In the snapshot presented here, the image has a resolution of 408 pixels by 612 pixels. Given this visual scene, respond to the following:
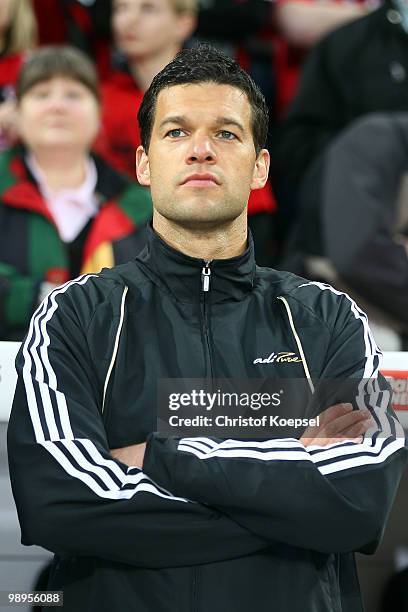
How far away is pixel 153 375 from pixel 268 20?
3.44 m

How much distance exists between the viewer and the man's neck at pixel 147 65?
16.1 feet

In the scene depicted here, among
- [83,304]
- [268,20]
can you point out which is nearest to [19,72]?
[268,20]

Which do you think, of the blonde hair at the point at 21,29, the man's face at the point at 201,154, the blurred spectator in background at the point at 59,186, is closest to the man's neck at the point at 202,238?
the man's face at the point at 201,154

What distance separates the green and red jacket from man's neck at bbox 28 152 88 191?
70 millimetres

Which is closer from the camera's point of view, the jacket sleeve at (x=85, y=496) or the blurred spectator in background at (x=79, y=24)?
the jacket sleeve at (x=85, y=496)

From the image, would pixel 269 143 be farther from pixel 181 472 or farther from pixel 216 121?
pixel 181 472

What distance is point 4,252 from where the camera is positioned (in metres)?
3.95

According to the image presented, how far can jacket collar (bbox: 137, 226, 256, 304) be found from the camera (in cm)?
238

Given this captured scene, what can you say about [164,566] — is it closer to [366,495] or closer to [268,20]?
[366,495]

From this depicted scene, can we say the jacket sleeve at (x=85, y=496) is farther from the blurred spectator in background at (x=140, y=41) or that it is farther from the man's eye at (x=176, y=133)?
the blurred spectator in background at (x=140, y=41)

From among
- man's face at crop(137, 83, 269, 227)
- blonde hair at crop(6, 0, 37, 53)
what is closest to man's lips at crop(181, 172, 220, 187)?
man's face at crop(137, 83, 269, 227)

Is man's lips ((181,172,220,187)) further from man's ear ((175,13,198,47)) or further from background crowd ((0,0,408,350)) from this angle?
man's ear ((175,13,198,47))

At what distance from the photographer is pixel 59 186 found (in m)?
4.20

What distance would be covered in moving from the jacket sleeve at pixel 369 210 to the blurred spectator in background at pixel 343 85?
16.9 inches
